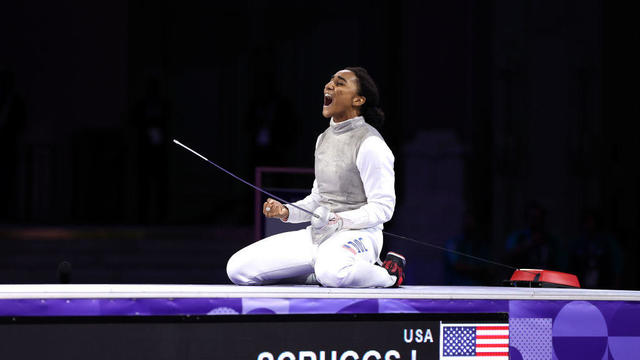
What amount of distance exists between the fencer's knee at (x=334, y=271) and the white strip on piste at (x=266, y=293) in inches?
9.1

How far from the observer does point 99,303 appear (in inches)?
122

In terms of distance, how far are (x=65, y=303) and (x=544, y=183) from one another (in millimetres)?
8983

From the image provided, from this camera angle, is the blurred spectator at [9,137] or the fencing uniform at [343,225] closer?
the fencing uniform at [343,225]

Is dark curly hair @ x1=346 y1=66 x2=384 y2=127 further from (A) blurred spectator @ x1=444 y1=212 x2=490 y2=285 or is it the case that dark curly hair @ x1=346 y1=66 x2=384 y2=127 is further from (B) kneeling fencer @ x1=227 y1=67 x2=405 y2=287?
(A) blurred spectator @ x1=444 y1=212 x2=490 y2=285

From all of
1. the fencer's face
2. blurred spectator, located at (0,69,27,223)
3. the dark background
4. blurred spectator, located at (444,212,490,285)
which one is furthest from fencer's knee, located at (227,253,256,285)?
blurred spectator, located at (0,69,27,223)

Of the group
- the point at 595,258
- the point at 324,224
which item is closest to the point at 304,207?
the point at 324,224

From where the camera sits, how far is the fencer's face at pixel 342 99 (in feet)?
13.2

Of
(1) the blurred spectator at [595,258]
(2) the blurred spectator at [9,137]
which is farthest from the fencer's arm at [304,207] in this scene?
(2) the blurred spectator at [9,137]

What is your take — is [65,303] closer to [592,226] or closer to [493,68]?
[592,226]

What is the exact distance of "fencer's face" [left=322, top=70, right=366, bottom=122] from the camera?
4.02m

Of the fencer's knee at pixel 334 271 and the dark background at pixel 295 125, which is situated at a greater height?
the dark background at pixel 295 125

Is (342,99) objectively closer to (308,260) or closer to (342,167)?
(342,167)

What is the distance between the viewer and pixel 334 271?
3.69 meters

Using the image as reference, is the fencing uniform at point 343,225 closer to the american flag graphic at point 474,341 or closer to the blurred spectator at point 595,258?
the american flag graphic at point 474,341
